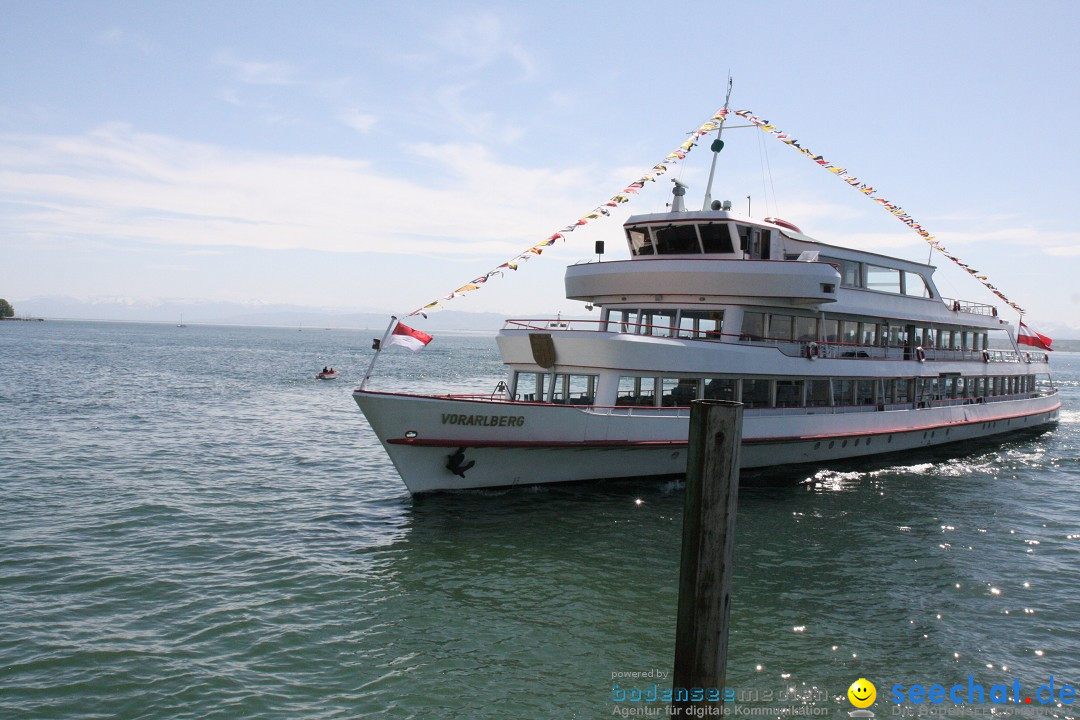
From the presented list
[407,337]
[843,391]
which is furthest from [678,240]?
[407,337]

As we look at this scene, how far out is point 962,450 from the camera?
2822 cm

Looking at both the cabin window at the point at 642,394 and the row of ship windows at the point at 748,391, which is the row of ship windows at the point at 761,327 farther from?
the cabin window at the point at 642,394

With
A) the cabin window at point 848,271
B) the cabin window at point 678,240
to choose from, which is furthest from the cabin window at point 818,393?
the cabin window at point 678,240

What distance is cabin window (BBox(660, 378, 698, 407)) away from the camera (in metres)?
19.3

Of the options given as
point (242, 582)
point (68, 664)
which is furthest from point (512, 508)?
point (68, 664)

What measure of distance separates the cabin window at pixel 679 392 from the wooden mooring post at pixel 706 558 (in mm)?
12512

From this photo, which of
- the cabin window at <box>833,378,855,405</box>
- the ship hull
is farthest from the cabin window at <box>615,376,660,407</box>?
the cabin window at <box>833,378,855,405</box>

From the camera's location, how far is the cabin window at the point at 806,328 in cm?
2194

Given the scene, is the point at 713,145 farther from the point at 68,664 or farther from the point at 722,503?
the point at 68,664

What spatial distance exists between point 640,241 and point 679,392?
17.0 ft

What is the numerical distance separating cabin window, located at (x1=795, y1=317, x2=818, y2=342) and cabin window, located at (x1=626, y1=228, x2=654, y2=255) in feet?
15.5

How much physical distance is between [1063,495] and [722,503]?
64.3ft

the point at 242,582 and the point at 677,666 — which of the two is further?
the point at 242,582

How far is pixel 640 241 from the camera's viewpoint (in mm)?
22250
